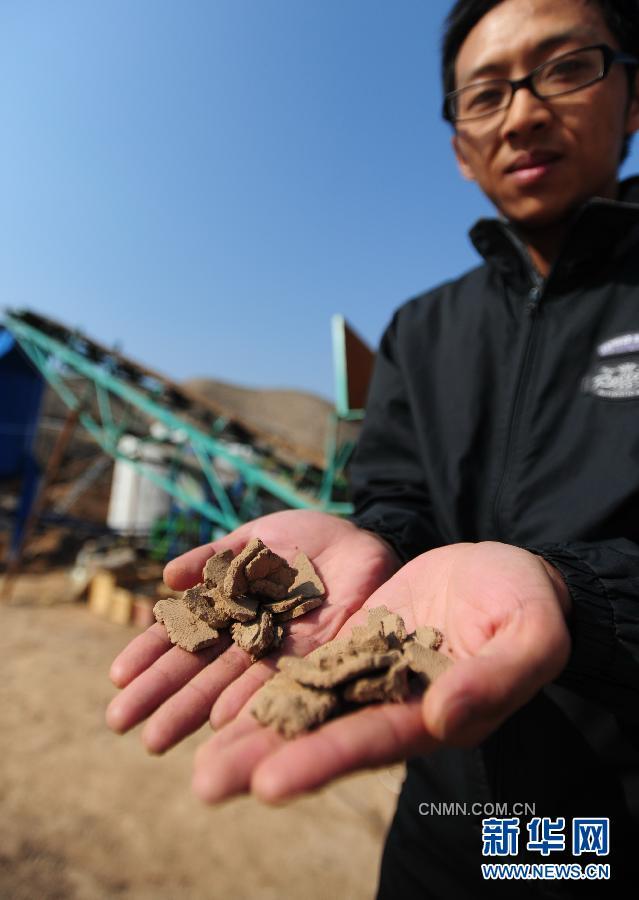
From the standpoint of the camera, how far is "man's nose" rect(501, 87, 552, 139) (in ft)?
5.48

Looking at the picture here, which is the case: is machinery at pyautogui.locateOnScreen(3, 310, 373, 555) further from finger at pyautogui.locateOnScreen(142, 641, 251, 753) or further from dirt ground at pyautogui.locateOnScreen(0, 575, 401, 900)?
finger at pyautogui.locateOnScreen(142, 641, 251, 753)

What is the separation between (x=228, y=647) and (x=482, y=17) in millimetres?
2146

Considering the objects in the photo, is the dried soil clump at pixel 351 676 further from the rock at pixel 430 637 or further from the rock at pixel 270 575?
the rock at pixel 270 575

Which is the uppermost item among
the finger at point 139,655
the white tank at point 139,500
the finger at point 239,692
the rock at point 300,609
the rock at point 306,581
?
the finger at point 139,655

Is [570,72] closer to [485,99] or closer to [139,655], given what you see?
[485,99]

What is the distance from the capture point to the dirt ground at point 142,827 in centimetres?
282

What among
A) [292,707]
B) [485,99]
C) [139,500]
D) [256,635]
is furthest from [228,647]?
[139,500]

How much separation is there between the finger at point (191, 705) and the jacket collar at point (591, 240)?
1.47 m

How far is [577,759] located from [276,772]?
35.9 inches

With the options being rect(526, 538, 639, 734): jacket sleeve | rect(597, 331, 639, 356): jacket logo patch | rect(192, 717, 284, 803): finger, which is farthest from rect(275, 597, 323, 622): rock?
rect(597, 331, 639, 356): jacket logo patch

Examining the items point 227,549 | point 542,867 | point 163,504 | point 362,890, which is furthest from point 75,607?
point 542,867

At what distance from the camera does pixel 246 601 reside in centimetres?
160

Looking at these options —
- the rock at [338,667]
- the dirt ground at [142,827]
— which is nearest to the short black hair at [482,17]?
the rock at [338,667]

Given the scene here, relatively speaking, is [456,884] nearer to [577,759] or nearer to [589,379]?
[577,759]
